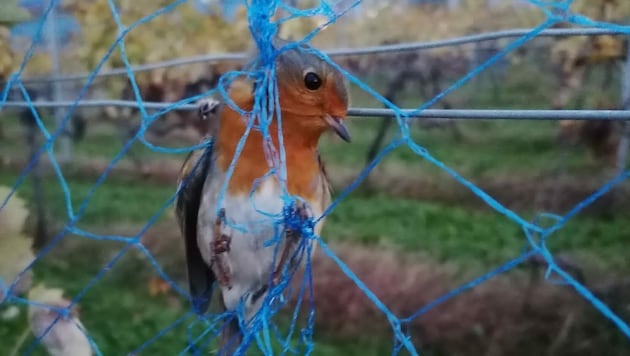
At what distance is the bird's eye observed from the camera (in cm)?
76

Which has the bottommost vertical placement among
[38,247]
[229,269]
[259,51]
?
[229,269]

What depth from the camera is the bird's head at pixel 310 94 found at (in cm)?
77

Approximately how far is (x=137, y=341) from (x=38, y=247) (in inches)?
45.1

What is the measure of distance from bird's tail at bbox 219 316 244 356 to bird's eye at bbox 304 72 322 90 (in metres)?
0.33

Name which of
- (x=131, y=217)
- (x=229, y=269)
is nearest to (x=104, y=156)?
(x=131, y=217)

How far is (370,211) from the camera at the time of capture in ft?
12.3

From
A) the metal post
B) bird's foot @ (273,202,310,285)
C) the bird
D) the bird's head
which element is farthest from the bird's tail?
the metal post

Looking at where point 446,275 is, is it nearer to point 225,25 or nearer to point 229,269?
point 225,25

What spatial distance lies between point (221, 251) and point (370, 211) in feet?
9.67

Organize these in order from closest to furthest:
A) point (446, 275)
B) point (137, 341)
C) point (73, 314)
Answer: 1. point (73, 314)
2. point (137, 341)
3. point (446, 275)

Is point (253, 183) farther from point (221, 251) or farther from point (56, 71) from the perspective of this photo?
point (56, 71)

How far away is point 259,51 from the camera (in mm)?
717

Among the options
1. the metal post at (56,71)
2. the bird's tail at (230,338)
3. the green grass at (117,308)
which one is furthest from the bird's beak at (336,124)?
the metal post at (56,71)

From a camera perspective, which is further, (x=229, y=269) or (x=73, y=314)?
(x=73, y=314)
